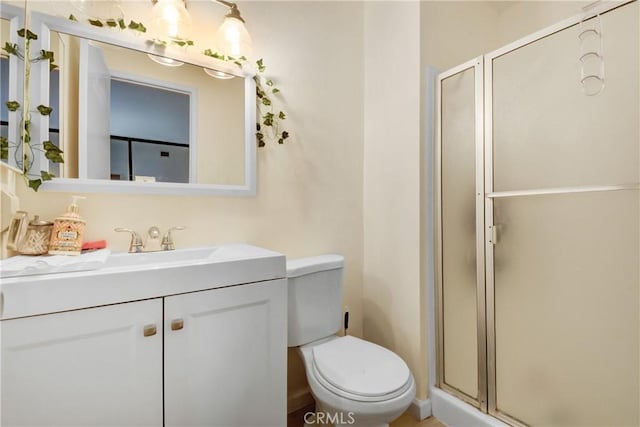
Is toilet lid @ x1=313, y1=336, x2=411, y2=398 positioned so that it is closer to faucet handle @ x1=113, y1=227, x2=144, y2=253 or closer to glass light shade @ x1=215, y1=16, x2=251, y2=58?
faucet handle @ x1=113, y1=227, x2=144, y2=253

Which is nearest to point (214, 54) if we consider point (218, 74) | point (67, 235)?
point (218, 74)

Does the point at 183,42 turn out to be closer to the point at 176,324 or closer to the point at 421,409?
the point at 176,324

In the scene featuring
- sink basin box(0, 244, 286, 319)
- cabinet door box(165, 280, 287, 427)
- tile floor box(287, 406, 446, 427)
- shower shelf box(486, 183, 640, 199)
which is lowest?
tile floor box(287, 406, 446, 427)

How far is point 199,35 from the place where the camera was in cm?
134

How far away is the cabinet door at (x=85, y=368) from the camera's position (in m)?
0.73

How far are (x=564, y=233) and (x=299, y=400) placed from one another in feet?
4.78

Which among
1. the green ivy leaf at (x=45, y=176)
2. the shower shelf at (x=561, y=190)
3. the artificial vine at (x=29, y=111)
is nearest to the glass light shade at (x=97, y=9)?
the artificial vine at (x=29, y=111)

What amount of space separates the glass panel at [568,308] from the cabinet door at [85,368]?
139 cm

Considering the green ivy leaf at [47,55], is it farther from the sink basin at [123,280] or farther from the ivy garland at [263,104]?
the sink basin at [123,280]

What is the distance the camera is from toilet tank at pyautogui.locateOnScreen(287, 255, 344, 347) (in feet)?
4.45

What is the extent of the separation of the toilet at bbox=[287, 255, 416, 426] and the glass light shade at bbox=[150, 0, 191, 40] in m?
1.08

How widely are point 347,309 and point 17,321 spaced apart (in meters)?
1.43

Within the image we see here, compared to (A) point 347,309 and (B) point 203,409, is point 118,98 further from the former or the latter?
(A) point 347,309

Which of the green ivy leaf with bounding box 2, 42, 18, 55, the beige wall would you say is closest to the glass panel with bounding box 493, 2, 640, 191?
the beige wall
